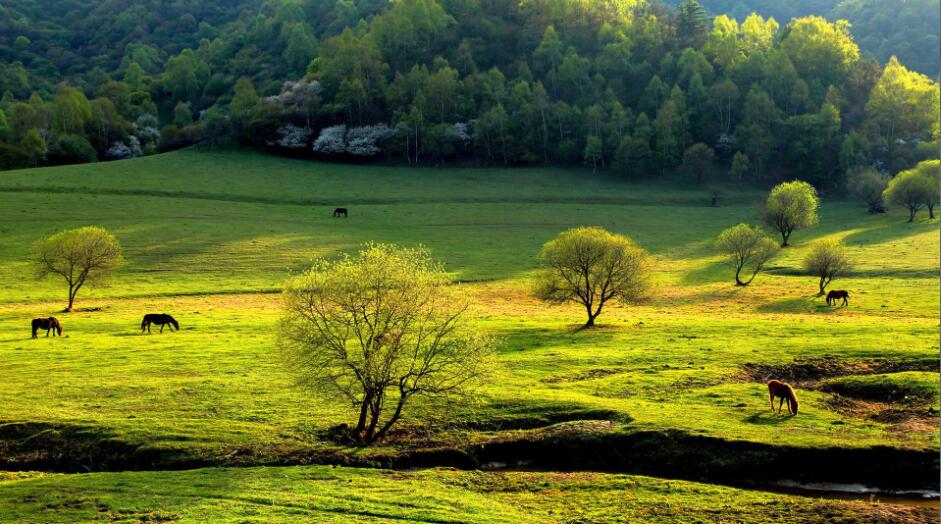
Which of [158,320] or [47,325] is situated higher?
[158,320]

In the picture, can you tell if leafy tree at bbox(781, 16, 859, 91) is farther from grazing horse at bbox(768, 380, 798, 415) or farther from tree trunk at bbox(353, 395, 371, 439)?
tree trunk at bbox(353, 395, 371, 439)

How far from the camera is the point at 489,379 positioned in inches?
1489

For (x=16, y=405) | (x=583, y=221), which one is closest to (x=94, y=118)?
(x=583, y=221)

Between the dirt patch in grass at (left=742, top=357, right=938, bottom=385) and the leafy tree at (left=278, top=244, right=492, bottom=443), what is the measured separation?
17066 mm

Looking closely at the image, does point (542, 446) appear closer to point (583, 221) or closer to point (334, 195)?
point (583, 221)

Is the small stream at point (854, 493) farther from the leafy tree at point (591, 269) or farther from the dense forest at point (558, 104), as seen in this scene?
the dense forest at point (558, 104)

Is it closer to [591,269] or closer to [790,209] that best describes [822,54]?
[790,209]

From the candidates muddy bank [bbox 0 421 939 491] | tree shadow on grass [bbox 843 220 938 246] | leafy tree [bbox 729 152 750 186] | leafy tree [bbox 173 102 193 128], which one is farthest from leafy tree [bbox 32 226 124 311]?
leafy tree [bbox 173 102 193 128]

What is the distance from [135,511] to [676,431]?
2098 cm

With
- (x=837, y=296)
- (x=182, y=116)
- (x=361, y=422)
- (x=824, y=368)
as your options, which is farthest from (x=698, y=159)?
(x=182, y=116)

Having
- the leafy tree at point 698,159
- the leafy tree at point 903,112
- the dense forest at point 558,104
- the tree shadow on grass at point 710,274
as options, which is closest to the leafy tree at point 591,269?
the tree shadow on grass at point 710,274

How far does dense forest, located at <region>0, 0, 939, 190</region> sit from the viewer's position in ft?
440

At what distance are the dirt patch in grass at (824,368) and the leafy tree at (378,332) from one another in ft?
56.0

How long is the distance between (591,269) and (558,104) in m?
97.6
